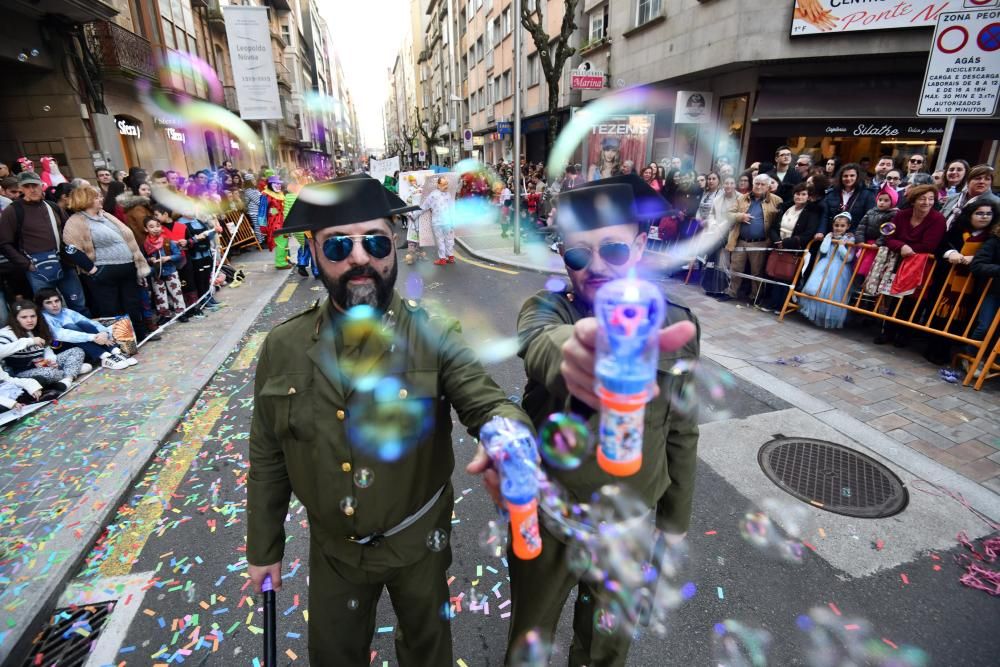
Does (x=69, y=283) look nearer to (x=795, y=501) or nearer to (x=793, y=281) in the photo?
(x=795, y=501)

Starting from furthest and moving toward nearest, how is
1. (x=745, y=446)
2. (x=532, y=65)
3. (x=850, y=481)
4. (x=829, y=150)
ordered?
(x=532, y=65) < (x=829, y=150) < (x=745, y=446) < (x=850, y=481)

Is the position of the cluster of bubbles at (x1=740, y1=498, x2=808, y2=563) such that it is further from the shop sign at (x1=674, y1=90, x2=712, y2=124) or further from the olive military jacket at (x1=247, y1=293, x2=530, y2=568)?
the shop sign at (x1=674, y1=90, x2=712, y2=124)

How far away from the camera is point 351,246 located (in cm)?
160

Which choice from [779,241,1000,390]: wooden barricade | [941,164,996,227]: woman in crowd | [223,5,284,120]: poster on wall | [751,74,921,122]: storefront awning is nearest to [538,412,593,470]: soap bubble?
[779,241,1000,390]: wooden barricade

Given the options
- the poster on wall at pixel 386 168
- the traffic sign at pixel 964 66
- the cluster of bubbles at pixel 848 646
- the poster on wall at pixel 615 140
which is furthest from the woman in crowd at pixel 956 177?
the poster on wall at pixel 386 168

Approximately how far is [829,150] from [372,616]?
684 inches

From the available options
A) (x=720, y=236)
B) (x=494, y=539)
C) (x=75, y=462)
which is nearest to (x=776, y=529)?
(x=494, y=539)

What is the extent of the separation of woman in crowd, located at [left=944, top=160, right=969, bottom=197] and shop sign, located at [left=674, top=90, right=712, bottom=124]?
31.3ft

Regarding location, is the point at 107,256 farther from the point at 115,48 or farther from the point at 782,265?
the point at 115,48

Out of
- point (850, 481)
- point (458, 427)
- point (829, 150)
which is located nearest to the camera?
point (850, 481)

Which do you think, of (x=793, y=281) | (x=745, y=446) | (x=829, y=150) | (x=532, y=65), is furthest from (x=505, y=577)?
(x=532, y=65)

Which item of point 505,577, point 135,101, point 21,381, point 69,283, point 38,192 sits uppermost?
point 135,101

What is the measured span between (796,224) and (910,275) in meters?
1.83

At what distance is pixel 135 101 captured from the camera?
655 inches
